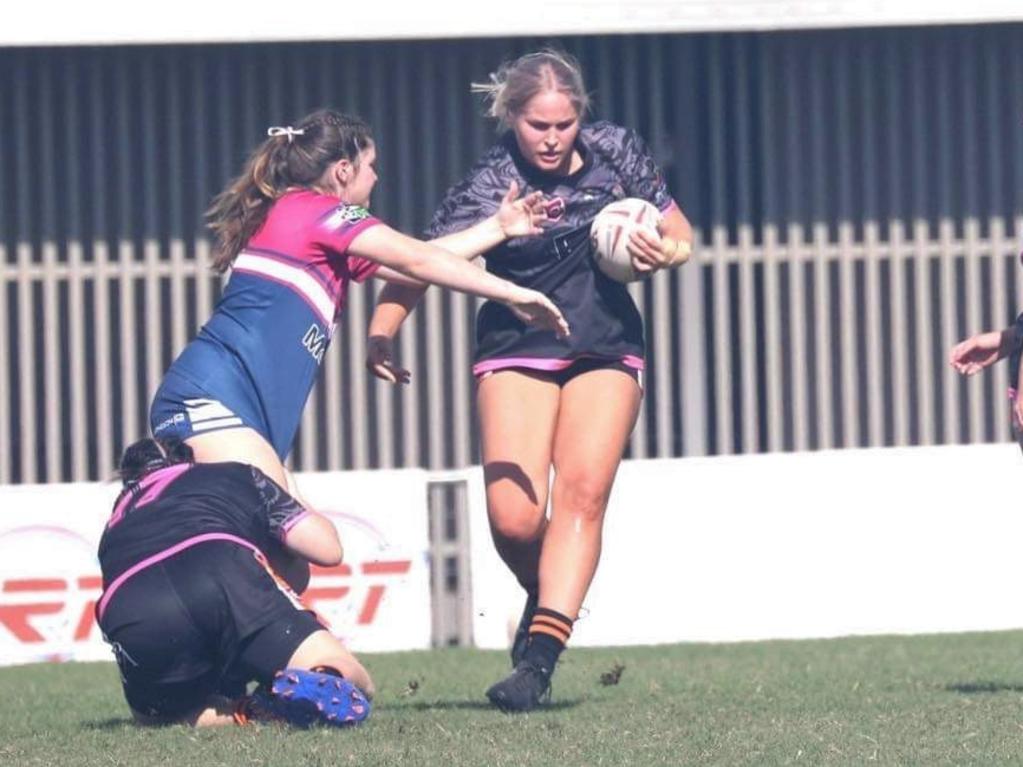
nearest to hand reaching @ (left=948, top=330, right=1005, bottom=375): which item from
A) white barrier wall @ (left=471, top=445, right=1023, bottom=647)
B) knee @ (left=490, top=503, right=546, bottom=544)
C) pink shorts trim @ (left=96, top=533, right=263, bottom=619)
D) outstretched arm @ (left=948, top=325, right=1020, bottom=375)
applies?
outstretched arm @ (left=948, top=325, right=1020, bottom=375)

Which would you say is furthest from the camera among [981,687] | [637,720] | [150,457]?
[981,687]

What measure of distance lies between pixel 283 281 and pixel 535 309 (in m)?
0.76

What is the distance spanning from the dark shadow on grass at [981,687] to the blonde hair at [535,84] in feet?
6.95

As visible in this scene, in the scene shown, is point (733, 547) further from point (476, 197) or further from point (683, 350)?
point (476, 197)

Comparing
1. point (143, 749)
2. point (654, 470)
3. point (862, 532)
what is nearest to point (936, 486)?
point (862, 532)

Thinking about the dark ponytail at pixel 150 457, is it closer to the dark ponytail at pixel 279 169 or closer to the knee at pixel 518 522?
the dark ponytail at pixel 279 169

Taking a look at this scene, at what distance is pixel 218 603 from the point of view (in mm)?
6184

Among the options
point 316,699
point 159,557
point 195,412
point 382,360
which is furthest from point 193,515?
point 382,360

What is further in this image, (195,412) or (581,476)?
(581,476)

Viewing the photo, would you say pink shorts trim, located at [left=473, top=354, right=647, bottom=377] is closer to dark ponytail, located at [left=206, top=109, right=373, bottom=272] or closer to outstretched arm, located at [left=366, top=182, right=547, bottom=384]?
outstretched arm, located at [left=366, top=182, right=547, bottom=384]

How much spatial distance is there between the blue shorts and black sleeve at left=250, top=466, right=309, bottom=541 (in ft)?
0.79

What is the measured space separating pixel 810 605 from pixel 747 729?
177 inches

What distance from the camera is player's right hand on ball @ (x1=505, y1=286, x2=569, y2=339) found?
631cm

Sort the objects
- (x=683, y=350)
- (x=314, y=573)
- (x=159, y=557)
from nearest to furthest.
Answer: (x=159, y=557), (x=314, y=573), (x=683, y=350)
